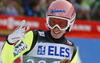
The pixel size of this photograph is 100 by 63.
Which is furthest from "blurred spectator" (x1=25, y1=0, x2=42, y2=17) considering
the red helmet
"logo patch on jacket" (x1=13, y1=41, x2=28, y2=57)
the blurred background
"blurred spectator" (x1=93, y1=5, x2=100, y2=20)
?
"logo patch on jacket" (x1=13, y1=41, x2=28, y2=57)

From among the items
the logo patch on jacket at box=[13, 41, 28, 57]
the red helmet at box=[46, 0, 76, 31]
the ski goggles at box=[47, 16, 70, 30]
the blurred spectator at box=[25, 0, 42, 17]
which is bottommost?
the blurred spectator at box=[25, 0, 42, 17]

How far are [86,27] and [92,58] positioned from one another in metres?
2.16

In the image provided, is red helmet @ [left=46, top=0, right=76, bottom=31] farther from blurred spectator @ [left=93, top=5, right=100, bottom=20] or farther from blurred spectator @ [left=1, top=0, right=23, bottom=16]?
blurred spectator @ [left=93, top=5, right=100, bottom=20]

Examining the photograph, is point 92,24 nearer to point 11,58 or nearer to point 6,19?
point 6,19

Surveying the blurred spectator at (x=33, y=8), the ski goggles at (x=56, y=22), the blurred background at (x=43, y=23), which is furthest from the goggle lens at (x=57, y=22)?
the blurred spectator at (x=33, y=8)

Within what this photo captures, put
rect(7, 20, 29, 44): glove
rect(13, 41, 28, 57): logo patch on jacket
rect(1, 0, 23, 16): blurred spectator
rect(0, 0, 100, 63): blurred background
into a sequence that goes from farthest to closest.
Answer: rect(1, 0, 23, 16): blurred spectator, rect(0, 0, 100, 63): blurred background, rect(13, 41, 28, 57): logo patch on jacket, rect(7, 20, 29, 44): glove

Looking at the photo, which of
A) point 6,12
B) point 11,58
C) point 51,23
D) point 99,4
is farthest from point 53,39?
point 99,4

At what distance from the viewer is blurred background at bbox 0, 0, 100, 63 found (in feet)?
25.9

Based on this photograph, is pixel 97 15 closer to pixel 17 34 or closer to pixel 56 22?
pixel 56 22

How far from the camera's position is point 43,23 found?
9070mm

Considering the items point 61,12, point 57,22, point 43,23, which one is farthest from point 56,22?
point 43,23

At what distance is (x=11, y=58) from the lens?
4082 millimetres

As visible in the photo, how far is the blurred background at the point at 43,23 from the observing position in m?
7.89

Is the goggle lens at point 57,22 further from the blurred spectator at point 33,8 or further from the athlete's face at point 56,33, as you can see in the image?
the blurred spectator at point 33,8
